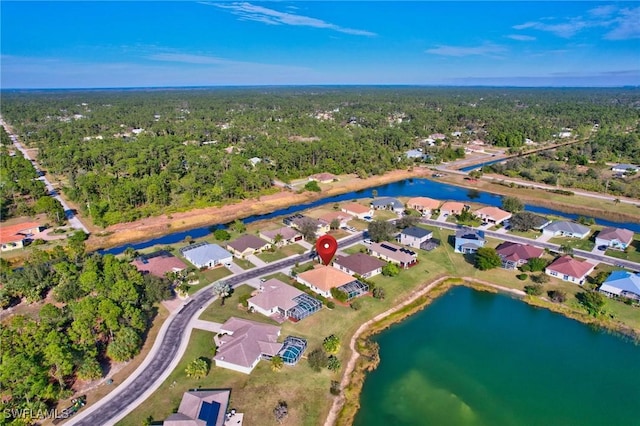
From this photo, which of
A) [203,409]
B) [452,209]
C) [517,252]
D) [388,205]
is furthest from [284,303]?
[452,209]

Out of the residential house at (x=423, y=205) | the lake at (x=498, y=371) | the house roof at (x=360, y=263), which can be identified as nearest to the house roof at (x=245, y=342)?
the lake at (x=498, y=371)

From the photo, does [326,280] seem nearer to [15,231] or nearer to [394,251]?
[394,251]

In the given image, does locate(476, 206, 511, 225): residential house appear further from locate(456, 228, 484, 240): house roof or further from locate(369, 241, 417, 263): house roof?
locate(369, 241, 417, 263): house roof

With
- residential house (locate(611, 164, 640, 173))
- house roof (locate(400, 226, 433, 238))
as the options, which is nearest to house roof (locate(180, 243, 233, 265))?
house roof (locate(400, 226, 433, 238))

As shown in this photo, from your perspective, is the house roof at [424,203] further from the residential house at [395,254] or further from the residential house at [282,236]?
the residential house at [282,236]

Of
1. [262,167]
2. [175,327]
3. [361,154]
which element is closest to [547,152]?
[361,154]
